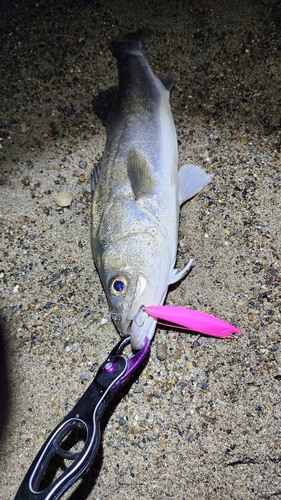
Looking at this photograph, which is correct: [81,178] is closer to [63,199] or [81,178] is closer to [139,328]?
[63,199]

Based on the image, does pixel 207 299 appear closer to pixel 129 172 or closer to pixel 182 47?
pixel 129 172

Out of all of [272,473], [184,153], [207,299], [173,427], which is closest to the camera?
[272,473]

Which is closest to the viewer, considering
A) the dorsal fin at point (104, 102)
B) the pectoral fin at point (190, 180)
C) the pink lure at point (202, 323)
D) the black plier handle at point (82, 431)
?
the black plier handle at point (82, 431)

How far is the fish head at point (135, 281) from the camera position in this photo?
7.02 feet

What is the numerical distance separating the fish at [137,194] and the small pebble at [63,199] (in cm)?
27

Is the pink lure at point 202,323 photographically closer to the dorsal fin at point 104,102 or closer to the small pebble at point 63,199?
the small pebble at point 63,199

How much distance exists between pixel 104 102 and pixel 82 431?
216cm

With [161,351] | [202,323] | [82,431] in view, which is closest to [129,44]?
[202,323]

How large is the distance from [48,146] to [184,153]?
991 mm

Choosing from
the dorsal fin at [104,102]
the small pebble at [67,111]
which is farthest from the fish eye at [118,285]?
the small pebble at [67,111]

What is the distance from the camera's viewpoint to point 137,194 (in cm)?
241

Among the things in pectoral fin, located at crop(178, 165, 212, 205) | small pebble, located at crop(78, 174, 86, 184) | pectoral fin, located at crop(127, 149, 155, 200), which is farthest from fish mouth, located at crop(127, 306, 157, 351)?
small pebble, located at crop(78, 174, 86, 184)

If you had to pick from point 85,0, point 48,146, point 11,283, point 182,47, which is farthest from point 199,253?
point 85,0

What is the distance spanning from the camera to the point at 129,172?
2.46 meters
